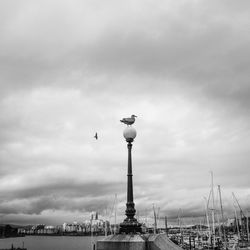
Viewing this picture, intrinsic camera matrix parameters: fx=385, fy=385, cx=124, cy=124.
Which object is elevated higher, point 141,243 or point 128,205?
point 128,205

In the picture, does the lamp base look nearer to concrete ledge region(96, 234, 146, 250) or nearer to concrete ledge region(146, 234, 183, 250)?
concrete ledge region(96, 234, 146, 250)

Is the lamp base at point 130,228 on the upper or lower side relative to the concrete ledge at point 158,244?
upper

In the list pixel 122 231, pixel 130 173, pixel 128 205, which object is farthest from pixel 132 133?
pixel 122 231

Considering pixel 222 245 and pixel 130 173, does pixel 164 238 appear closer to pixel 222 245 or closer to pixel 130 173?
pixel 130 173

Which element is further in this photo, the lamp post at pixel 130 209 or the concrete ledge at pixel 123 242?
A: the lamp post at pixel 130 209

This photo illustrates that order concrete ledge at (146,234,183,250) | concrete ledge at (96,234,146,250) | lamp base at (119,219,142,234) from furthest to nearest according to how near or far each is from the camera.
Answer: lamp base at (119,219,142,234)
concrete ledge at (96,234,146,250)
concrete ledge at (146,234,183,250)

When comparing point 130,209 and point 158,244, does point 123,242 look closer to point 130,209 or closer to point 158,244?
point 158,244

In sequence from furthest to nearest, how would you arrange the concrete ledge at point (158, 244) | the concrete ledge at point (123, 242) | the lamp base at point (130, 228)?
the lamp base at point (130, 228) → the concrete ledge at point (123, 242) → the concrete ledge at point (158, 244)

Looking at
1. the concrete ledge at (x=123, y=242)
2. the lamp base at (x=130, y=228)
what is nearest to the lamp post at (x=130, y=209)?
the lamp base at (x=130, y=228)

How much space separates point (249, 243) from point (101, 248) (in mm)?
62233

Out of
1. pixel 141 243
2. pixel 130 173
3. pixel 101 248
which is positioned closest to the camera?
pixel 141 243

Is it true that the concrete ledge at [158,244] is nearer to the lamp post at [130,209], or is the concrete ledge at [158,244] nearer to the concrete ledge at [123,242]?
the concrete ledge at [123,242]

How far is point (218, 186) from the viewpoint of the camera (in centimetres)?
7075

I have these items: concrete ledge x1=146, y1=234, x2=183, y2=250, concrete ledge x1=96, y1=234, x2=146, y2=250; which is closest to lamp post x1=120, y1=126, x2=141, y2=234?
concrete ledge x1=96, y1=234, x2=146, y2=250
